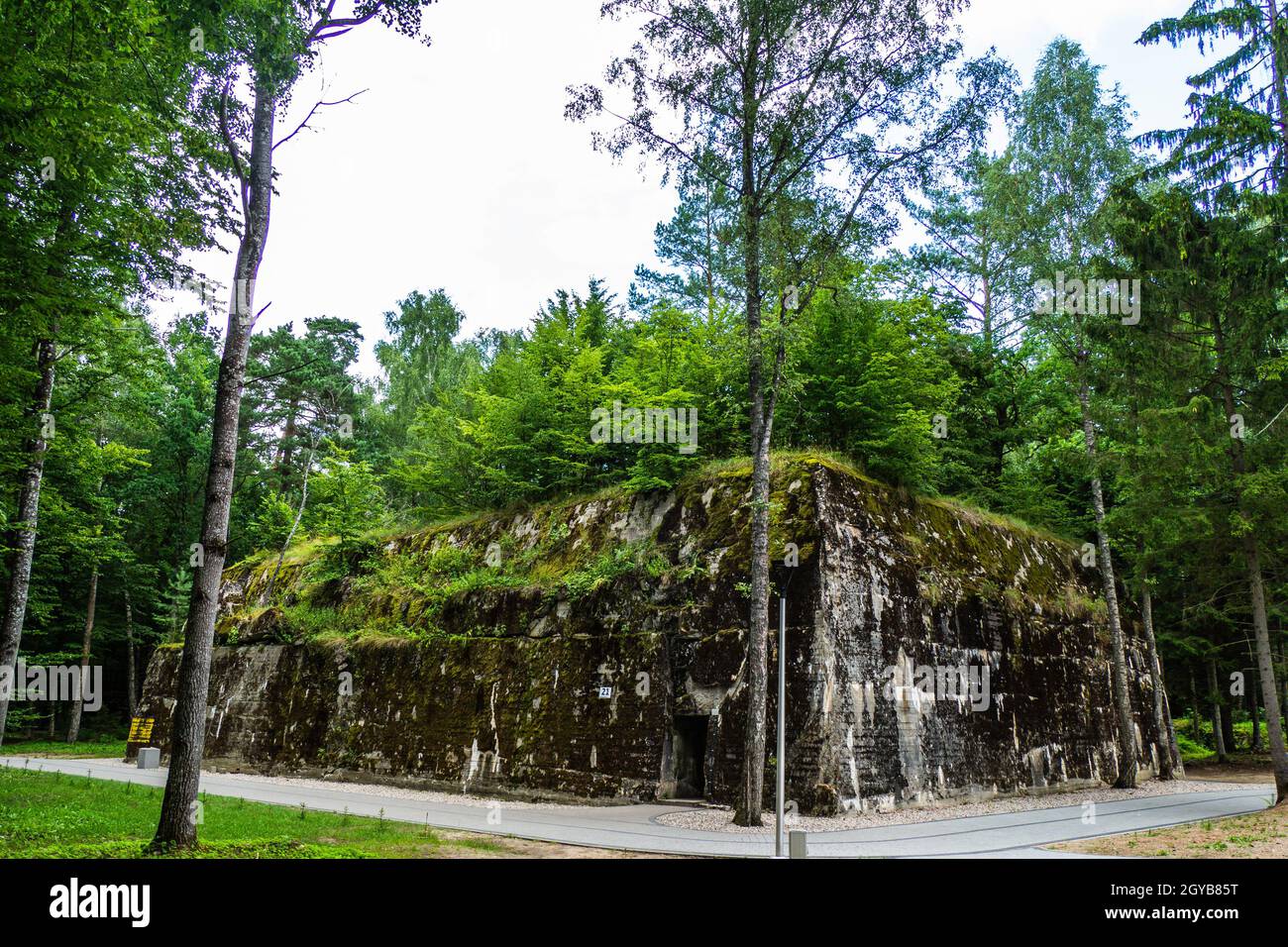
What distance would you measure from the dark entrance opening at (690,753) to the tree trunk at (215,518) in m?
8.99

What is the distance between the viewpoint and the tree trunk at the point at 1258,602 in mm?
14500

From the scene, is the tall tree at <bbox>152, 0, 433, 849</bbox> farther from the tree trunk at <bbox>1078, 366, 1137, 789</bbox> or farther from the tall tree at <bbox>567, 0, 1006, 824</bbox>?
the tree trunk at <bbox>1078, 366, 1137, 789</bbox>

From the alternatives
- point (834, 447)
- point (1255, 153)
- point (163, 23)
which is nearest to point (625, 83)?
point (163, 23)

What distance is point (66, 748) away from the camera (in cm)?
3075

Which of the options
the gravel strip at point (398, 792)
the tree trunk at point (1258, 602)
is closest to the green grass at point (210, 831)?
the gravel strip at point (398, 792)

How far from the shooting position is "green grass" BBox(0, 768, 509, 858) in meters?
7.29

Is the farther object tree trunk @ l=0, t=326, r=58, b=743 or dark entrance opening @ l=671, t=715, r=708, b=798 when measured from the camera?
tree trunk @ l=0, t=326, r=58, b=743

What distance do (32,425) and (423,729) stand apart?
31.5 feet

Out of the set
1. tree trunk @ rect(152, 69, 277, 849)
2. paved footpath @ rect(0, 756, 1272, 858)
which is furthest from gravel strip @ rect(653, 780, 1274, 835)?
→ tree trunk @ rect(152, 69, 277, 849)

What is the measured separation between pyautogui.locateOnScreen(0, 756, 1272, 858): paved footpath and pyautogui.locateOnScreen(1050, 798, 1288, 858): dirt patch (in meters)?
0.43

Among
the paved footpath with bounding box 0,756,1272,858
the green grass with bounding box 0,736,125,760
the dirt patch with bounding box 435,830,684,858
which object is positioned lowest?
the green grass with bounding box 0,736,125,760

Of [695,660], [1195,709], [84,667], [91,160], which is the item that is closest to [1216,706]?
[1195,709]

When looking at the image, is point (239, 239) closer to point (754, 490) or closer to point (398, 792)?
point (754, 490)

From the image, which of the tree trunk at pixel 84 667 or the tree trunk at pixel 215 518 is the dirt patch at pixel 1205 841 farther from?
the tree trunk at pixel 84 667
